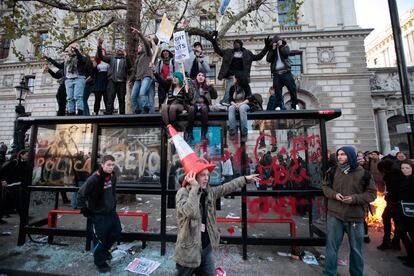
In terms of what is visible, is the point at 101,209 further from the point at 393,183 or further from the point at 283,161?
the point at 393,183

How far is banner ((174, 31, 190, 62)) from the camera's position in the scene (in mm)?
4903

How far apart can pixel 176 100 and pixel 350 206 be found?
141 inches

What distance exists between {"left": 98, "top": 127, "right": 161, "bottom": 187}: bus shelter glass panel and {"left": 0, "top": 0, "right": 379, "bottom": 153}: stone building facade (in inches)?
560

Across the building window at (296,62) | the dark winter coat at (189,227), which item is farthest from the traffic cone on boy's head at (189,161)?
the building window at (296,62)

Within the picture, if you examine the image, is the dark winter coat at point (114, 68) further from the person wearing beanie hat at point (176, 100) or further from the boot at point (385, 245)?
the boot at point (385, 245)

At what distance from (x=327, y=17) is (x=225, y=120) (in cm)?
2053

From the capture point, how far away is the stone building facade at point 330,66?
17.4 meters

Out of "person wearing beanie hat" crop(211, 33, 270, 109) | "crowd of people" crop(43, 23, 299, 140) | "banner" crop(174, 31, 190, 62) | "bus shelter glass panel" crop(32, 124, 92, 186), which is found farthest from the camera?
"person wearing beanie hat" crop(211, 33, 270, 109)

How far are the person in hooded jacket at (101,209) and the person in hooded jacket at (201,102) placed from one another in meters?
1.59

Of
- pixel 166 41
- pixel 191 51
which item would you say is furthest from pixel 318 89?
pixel 166 41

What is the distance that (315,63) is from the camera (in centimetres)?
1853

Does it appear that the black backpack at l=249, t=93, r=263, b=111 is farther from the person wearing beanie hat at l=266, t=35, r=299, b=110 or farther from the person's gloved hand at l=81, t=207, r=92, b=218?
the person's gloved hand at l=81, t=207, r=92, b=218

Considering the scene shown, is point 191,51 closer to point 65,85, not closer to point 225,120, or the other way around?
point 225,120

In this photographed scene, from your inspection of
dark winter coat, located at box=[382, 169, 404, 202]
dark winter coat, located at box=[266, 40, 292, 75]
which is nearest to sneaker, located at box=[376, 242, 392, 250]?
dark winter coat, located at box=[382, 169, 404, 202]
